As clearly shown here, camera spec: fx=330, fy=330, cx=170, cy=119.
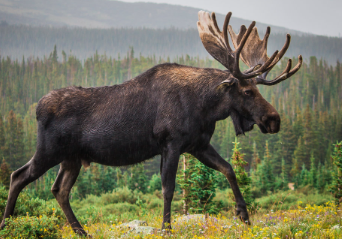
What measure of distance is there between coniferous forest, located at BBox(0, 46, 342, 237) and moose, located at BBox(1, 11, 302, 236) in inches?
39.1

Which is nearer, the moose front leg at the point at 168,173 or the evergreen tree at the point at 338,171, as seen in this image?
the moose front leg at the point at 168,173

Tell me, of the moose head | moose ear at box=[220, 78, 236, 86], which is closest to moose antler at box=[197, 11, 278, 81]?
the moose head

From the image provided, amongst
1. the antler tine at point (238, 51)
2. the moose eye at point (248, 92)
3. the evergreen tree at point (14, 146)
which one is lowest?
the evergreen tree at point (14, 146)

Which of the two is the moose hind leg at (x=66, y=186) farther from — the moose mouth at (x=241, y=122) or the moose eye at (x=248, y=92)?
the moose eye at (x=248, y=92)

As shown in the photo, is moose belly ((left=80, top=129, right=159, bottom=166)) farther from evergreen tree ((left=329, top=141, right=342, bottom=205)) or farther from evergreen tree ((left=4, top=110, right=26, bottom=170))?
evergreen tree ((left=4, top=110, right=26, bottom=170))

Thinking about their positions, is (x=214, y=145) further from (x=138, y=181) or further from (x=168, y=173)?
(x=168, y=173)

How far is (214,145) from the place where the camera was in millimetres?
66688

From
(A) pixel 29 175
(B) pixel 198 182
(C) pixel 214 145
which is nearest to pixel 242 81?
(A) pixel 29 175

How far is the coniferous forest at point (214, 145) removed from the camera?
18938mm

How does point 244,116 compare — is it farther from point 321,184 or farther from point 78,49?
point 78,49

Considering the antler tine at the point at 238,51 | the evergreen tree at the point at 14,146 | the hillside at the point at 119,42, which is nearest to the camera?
the antler tine at the point at 238,51

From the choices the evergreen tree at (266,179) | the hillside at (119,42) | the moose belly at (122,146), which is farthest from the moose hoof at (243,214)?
the hillside at (119,42)

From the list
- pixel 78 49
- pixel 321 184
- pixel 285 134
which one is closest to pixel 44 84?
pixel 78 49

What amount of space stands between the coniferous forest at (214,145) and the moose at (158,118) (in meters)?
0.99
